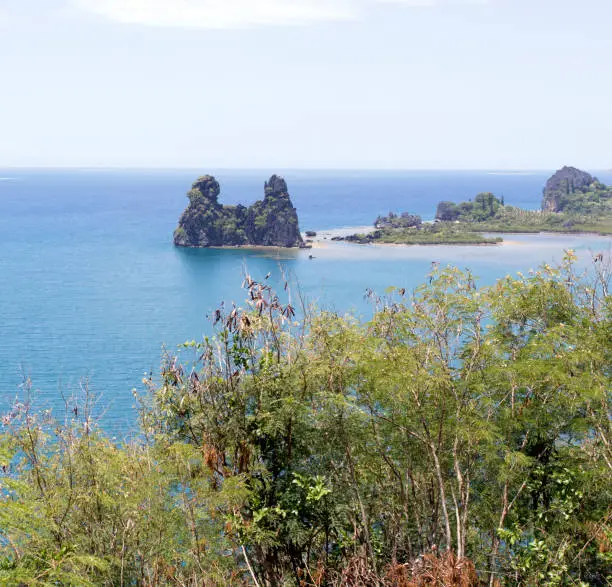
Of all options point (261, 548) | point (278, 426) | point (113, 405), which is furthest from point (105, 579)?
point (113, 405)

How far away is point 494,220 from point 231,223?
49.3m

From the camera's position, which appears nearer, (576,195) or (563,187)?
(576,195)

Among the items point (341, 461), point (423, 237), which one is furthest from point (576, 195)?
point (341, 461)

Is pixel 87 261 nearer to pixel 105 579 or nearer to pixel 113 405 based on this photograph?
pixel 113 405

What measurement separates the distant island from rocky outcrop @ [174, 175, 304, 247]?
11.0m

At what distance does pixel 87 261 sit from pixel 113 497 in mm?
68663

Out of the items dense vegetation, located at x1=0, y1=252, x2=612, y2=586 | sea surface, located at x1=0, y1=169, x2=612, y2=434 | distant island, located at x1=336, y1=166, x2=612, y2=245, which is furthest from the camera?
distant island, located at x1=336, y1=166, x2=612, y2=245

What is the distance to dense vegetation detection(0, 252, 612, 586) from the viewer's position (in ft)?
30.9

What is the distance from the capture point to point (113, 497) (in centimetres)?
1059

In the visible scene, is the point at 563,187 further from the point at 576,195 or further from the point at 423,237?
the point at 423,237

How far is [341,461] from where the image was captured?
33.7ft

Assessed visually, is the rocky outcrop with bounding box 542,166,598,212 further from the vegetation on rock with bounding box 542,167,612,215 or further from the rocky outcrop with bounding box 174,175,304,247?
the rocky outcrop with bounding box 174,175,304,247

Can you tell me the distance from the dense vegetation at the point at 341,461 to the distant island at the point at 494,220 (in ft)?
276

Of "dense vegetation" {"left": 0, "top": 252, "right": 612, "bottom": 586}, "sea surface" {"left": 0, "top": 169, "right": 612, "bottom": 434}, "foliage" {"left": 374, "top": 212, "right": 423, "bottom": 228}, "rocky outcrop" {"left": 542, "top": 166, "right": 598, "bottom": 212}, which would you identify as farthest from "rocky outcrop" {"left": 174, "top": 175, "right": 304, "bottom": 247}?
"dense vegetation" {"left": 0, "top": 252, "right": 612, "bottom": 586}
